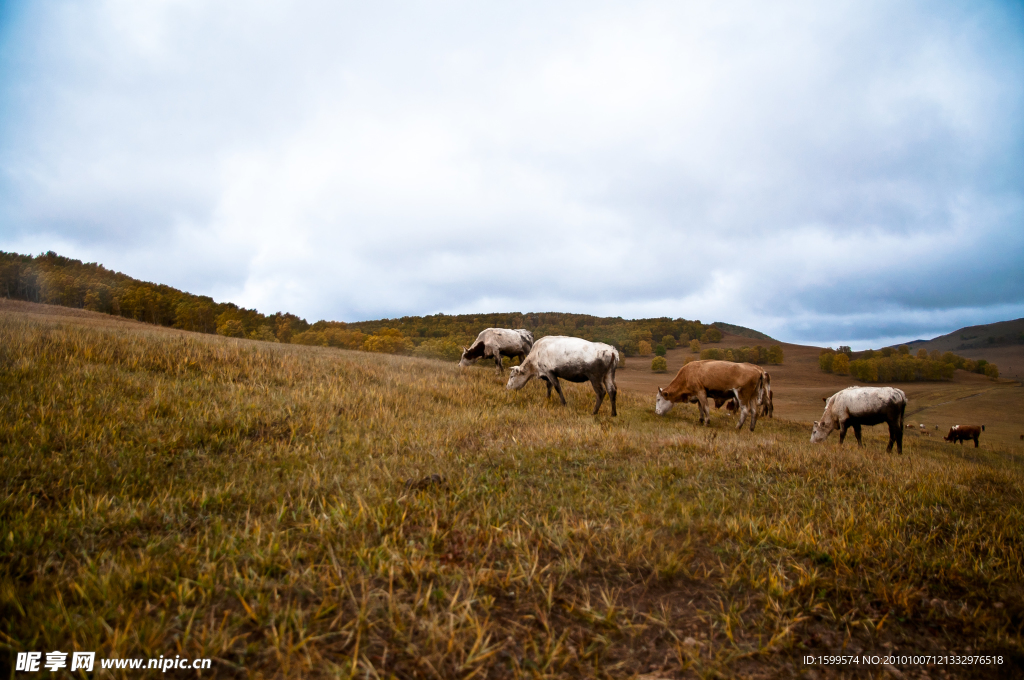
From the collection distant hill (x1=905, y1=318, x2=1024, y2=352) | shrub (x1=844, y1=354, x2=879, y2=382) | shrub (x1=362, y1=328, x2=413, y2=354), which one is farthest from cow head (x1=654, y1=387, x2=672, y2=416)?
distant hill (x1=905, y1=318, x2=1024, y2=352)

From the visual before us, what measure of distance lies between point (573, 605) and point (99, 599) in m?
2.97

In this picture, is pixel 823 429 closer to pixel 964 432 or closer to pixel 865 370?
pixel 964 432

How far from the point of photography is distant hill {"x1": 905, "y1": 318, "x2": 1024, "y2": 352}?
508 ft

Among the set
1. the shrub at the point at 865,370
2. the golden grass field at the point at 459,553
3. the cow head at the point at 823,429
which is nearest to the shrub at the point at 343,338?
the cow head at the point at 823,429

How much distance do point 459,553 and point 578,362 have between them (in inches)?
349

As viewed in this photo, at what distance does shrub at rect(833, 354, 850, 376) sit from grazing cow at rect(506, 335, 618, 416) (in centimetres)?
9835

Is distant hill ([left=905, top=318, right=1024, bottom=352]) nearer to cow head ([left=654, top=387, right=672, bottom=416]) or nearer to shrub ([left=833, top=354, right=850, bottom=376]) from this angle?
shrub ([left=833, top=354, right=850, bottom=376])

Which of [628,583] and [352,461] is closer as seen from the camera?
[628,583]

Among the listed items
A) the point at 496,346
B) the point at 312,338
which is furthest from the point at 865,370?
the point at 312,338

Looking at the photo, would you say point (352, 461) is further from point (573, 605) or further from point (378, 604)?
point (573, 605)

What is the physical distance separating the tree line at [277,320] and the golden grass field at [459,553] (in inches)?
2488

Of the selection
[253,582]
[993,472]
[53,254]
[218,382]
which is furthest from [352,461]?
[53,254]

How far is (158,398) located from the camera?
6035 millimetres

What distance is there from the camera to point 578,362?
11.6m
